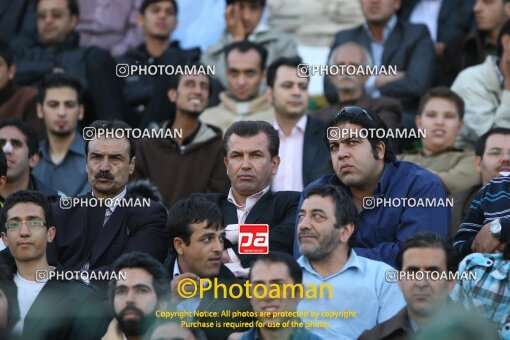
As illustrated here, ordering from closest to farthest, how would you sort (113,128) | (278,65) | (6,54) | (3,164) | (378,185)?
1. (378,185)
2. (113,128)
3. (3,164)
4. (278,65)
5. (6,54)

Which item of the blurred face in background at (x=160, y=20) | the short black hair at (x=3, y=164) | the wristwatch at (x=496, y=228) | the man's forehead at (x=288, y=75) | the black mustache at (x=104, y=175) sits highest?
the blurred face in background at (x=160, y=20)

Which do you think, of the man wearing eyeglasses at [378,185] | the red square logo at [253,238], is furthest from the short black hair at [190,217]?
the man wearing eyeglasses at [378,185]

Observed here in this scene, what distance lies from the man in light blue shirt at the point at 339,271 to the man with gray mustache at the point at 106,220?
45.2 inches

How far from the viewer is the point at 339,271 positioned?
9578mm

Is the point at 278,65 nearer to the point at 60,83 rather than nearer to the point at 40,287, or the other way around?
the point at 60,83

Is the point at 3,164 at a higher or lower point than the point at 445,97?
lower

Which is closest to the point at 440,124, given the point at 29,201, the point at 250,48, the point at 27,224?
→ the point at 250,48

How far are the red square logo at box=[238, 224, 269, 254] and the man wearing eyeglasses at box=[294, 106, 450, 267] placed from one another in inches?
16.3

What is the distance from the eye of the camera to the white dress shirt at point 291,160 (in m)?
12.0

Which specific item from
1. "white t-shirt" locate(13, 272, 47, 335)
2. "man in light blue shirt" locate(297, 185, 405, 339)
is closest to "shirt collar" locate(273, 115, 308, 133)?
"man in light blue shirt" locate(297, 185, 405, 339)

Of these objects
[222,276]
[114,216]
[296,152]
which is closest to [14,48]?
[296,152]

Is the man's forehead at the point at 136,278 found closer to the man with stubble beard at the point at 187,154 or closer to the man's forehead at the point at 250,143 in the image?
the man's forehead at the point at 250,143

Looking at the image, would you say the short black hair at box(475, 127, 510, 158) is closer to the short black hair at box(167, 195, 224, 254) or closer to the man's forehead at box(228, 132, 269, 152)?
the man's forehead at box(228, 132, 269, 152)

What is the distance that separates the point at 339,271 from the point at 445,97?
2945mm
